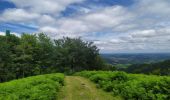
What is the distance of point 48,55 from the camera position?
85125 mm

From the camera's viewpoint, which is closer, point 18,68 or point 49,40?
point 18,68

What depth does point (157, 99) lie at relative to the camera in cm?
1488

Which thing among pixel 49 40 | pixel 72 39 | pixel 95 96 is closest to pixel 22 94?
pixel 95 96

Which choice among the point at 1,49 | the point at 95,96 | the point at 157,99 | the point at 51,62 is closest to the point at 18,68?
the point at 1,49

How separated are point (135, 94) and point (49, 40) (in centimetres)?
7624

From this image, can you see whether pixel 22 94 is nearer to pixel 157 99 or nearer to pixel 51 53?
pixel 157 99

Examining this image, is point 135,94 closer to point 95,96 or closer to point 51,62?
point 95,96

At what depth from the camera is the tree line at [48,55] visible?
243 feet

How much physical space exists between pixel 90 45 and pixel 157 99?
65.6 meters

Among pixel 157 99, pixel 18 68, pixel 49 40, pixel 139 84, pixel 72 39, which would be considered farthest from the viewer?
pixel 49 40

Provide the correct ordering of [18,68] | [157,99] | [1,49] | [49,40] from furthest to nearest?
[49,40], [18,68], [1,49], [157,99]

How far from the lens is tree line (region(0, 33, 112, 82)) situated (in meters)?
74.2

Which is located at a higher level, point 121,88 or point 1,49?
point 1,49

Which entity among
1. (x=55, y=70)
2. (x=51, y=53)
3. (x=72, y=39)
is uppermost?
(x=72, y=39)
